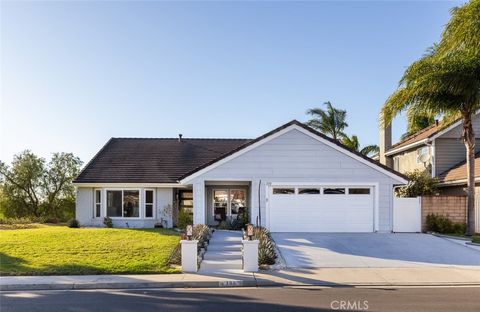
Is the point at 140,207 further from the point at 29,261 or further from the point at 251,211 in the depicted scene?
the point at 29,261

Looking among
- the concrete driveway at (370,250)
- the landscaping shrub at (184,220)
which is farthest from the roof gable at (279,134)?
the concrete driveway at (370,250)

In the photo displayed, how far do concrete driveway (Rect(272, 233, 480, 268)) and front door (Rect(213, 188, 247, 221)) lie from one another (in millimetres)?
5203

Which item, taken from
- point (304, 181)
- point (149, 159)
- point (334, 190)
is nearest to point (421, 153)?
point (334, 190)

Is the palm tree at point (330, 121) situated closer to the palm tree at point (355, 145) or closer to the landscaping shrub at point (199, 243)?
the palm tree at point (355, 145)

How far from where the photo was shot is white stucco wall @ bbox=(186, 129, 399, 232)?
19203 millimetres

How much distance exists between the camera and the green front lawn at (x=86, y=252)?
12.1 meters

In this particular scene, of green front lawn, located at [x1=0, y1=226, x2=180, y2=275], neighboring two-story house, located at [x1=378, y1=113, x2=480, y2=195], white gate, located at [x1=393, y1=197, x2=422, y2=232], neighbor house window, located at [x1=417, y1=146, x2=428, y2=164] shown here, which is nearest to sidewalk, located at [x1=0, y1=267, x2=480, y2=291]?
green front lawn, located at [x1=0, y1=226, x2=180, y2=275]

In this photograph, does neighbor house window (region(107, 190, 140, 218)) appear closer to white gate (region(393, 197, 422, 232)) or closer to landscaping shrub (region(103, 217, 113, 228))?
landscaping shrub (region(103, 217, 113, 228))

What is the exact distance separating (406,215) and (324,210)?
3.63 m

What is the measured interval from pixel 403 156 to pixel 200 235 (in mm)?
18327

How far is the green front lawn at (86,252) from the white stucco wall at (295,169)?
3651 mm

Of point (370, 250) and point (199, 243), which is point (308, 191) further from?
point (199, 243)

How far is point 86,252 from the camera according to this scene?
14094 mm

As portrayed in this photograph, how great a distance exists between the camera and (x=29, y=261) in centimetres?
1306
